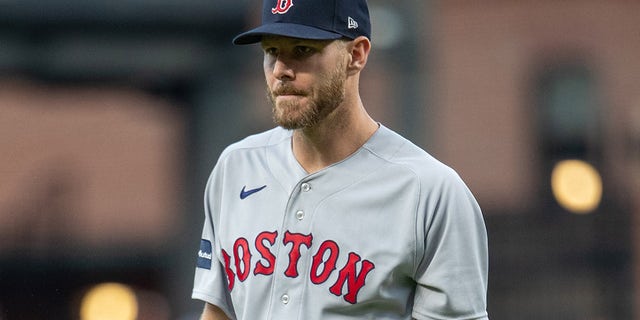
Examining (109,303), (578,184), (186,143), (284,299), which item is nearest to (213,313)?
(284,299)

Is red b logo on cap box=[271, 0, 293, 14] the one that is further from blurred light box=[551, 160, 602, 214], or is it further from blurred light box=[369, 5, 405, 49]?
blurred light box=[551, 160, 602, 214]

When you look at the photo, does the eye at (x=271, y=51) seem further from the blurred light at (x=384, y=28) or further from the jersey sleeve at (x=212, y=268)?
the blurred light at (x=384, y=28)

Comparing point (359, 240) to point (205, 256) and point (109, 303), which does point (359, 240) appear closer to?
point (205, 256)

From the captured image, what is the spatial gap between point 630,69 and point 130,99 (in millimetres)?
2718

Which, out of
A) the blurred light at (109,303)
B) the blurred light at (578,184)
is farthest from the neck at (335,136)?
the blurred light at (578,184)

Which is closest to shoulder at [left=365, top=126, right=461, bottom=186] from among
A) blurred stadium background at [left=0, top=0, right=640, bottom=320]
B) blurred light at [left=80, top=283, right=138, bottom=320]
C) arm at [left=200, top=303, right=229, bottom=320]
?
arm at [left=200, top=303, right=229, bottom=320]

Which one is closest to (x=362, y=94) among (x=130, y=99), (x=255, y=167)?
(x=130, y=99)

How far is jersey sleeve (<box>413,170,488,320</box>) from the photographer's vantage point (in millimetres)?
2004

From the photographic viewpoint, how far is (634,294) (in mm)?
5363

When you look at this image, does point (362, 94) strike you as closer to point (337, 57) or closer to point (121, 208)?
point (121, 208)

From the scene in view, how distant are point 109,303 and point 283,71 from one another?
3.26 metres

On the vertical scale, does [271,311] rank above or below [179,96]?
below

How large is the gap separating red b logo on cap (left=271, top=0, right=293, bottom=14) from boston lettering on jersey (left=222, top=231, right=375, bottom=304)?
0.44 m

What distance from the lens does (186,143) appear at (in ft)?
16.2
